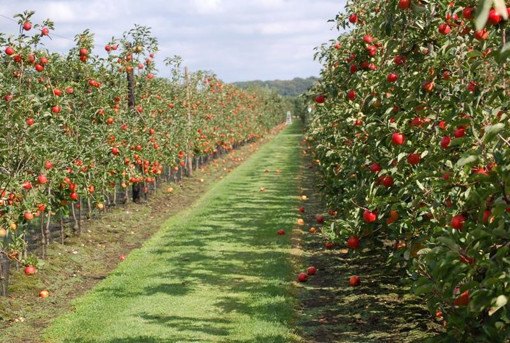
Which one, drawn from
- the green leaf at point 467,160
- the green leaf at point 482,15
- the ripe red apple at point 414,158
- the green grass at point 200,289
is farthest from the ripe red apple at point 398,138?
the green leaf at point 482,15

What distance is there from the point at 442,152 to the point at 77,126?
25.5 ft

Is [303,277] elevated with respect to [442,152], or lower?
lower

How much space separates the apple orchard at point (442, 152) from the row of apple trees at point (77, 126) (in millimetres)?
3917

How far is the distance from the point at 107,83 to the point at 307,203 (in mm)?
6098

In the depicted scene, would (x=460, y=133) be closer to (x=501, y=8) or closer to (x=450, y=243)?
(x=450, y=243)

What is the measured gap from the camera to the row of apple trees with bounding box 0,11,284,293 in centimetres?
704

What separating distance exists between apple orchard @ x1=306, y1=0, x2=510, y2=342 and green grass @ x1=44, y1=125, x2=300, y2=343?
158 centimetres

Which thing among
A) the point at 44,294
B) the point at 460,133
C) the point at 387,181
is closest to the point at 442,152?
the point at 460,133

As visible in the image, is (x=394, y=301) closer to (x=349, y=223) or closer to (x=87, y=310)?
(x=349, y=223)

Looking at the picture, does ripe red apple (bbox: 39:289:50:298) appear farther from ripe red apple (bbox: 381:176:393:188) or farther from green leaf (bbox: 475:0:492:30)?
green leaf (bbox: 475:0:492:30)

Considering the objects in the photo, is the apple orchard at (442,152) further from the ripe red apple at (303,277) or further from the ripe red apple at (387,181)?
the ripe red apple at (303,277)

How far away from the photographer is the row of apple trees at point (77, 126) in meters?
7.04

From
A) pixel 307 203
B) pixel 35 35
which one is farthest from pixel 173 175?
pixel 35 35

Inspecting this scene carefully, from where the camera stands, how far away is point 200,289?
26.0 ft
